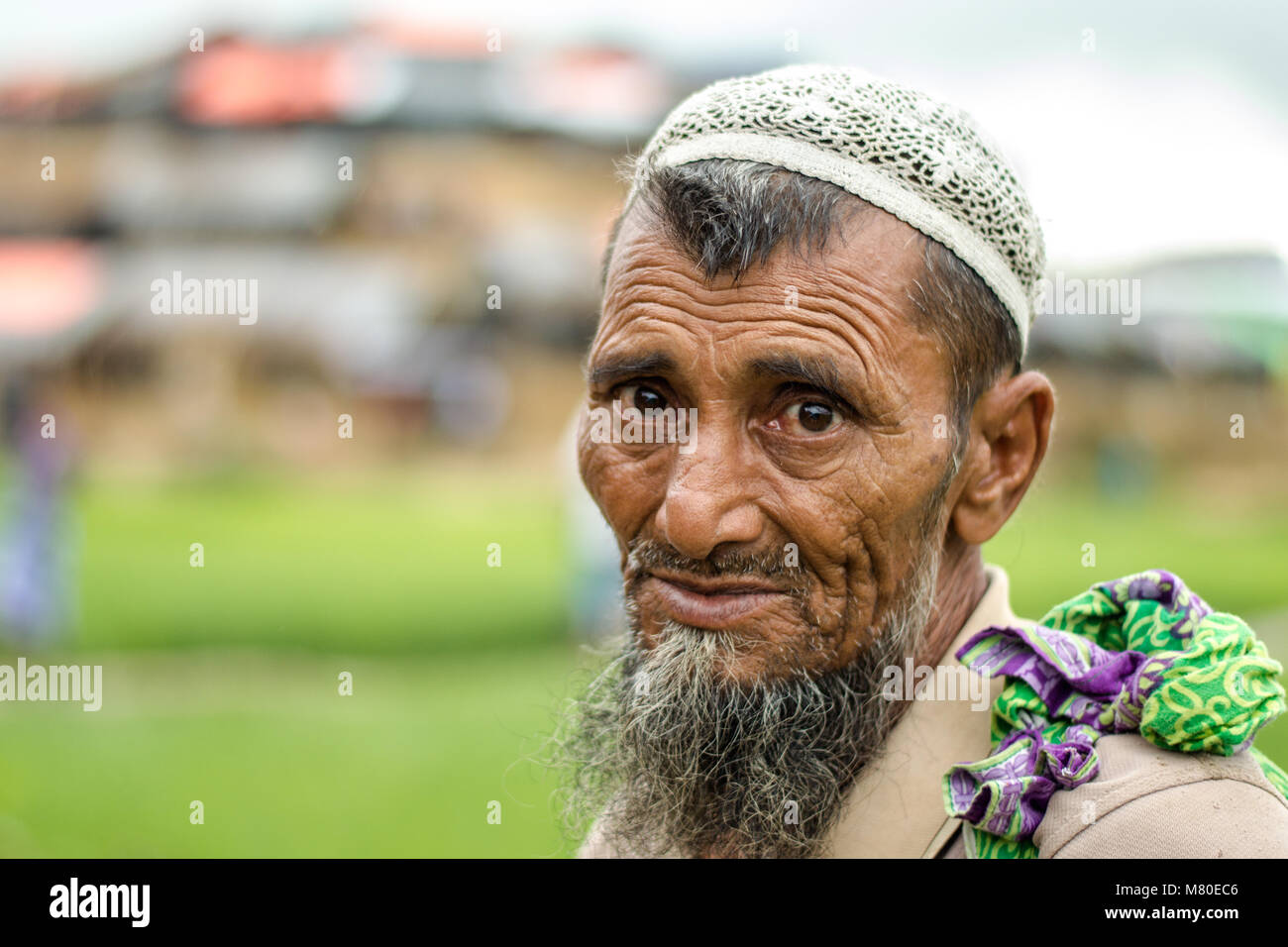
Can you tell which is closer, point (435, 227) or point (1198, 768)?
point (1198, 768)

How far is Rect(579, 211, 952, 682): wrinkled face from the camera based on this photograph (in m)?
2.12

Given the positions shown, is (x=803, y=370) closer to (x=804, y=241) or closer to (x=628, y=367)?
(x=804, y=241)

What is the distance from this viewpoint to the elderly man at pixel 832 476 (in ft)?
6.91

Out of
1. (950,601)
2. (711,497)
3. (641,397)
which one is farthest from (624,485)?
(950,601)

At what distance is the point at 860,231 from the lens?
2.12 metres

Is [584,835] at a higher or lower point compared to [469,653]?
higher

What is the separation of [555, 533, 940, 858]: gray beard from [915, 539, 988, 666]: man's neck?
53 millimetres

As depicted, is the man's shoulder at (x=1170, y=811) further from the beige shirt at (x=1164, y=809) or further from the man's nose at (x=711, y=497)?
the man's nose at (x=711, y=497)

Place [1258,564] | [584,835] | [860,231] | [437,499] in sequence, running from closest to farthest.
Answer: [860,231], [584,835], [1258,564], [437,499]

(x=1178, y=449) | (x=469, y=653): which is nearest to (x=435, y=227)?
(x=1178, y=449)

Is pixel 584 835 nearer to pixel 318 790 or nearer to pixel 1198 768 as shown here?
pixel 1198 768

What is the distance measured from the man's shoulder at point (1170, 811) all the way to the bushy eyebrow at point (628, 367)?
0.99m

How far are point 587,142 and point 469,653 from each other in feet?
118

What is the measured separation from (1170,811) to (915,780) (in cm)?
53
